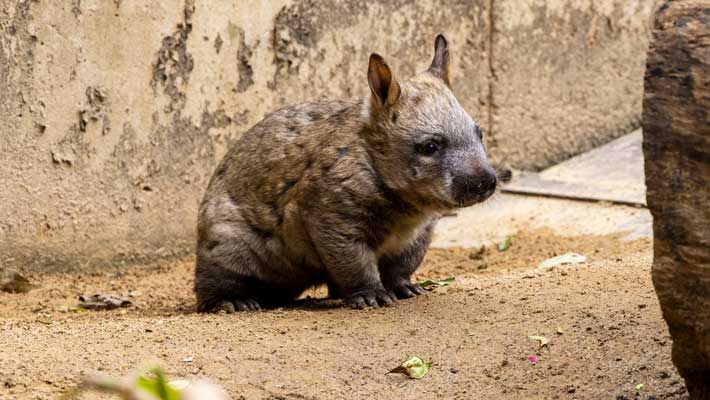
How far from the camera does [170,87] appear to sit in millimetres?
7105

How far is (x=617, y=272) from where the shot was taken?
18.0 feet

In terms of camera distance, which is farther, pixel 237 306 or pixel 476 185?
pixel 237 306

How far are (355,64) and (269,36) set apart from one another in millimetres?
796

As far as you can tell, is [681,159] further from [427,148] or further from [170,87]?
[170,87]

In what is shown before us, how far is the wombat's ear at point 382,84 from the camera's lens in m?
5.38

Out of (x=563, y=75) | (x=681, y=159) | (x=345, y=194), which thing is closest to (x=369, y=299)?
(x=345, y=194)

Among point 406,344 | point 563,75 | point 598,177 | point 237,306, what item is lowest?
point 598,177

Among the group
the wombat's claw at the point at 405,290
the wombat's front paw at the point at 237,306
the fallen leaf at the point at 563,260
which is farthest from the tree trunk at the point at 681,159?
the fallen leaf at the point at 563,260

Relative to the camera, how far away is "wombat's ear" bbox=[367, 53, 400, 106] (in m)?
5.38

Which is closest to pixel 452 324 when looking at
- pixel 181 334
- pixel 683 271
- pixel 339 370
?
pixel 339 370

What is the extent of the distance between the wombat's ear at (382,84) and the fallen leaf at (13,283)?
2.40m

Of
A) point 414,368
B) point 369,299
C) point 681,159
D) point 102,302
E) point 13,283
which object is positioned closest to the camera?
point 681,159

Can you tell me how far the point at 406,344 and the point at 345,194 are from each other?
107cm

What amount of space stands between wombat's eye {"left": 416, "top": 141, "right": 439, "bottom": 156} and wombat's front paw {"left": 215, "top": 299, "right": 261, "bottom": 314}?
118 centimetres
